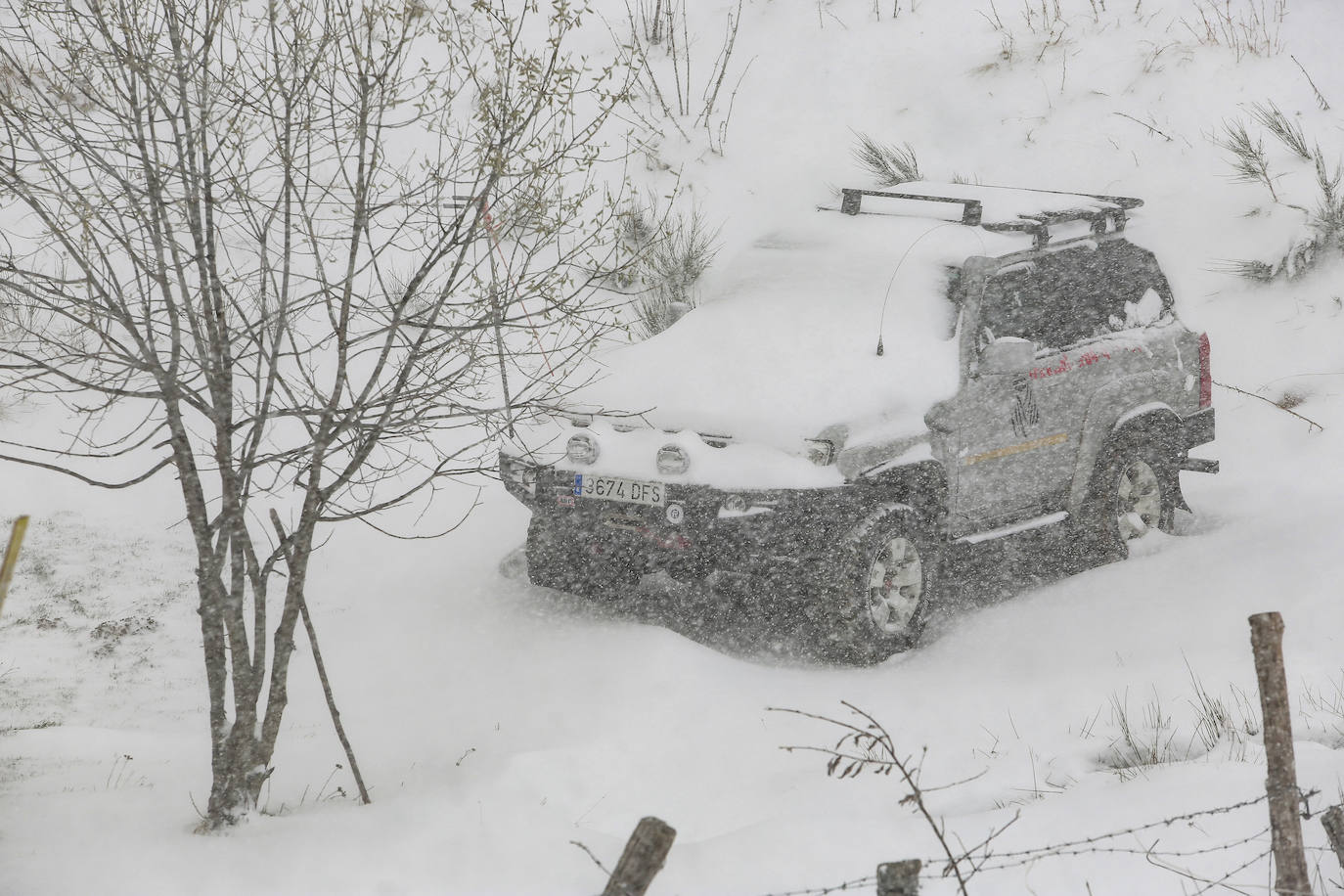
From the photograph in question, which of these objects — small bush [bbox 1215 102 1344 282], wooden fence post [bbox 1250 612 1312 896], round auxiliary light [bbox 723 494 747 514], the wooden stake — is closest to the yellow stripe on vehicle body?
round auxiliary light [bbox 723 494 747 514]

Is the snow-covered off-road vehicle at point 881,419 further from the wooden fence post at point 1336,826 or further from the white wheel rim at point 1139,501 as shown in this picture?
the wooden fence post at point 1336,826

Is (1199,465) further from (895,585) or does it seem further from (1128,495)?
(895,585)

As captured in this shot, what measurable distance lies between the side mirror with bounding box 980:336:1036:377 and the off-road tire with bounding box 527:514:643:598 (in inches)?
79.7

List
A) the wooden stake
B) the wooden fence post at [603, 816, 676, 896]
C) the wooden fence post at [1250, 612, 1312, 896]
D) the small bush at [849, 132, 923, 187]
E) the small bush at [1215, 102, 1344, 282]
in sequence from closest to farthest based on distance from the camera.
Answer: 1. the wooden stake
2. the wooden fence post at [603, 816, 676, 896]
3. the wooden fence post at [1250, 612, 1312, 896]
4. the small bush at [1215, 102, 1344, 282]
5. the small bush at [849, 132, 923, 187]

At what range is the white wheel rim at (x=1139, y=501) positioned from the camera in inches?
280

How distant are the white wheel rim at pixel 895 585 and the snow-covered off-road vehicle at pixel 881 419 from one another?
1 centimetres

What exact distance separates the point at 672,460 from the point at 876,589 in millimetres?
1193

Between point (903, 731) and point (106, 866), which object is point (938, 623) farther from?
point (106, 866)

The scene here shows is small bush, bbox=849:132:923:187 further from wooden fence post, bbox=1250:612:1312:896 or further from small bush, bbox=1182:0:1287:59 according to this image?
wooden fence post, bbox=1250:612:1312:896

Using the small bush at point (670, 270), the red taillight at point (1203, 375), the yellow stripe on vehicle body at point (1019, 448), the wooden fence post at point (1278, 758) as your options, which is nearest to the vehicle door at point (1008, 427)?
the yellow stripe on vehicle body at point (1019, 448)

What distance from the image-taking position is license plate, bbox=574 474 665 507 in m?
5.73

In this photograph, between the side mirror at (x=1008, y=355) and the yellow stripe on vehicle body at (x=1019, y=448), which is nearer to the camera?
the side mirror at (x=1008, y=355)

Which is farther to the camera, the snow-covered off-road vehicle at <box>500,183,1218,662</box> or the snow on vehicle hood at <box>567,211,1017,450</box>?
the snow on vehicle hood at <box>567,211,1017,450</box>

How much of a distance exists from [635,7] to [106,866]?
44.3 ft
